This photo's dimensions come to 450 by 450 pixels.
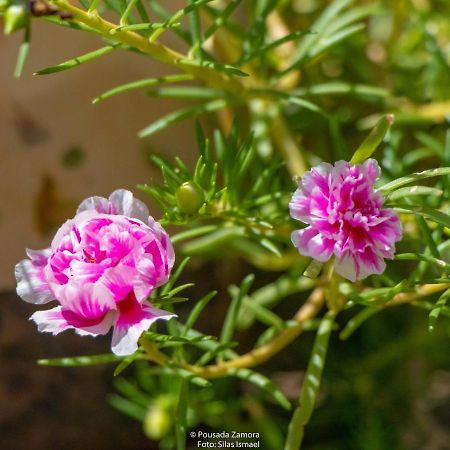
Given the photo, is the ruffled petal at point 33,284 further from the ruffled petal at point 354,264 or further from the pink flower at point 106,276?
the ruffled petal at point 354,264

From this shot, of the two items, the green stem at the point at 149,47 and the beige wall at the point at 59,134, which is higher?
the green stem at the point at 149,47

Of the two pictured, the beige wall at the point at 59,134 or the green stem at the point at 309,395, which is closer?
the green stem at the point at 309,395

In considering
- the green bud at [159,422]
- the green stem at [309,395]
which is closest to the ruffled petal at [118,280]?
the green stem at [309,395]

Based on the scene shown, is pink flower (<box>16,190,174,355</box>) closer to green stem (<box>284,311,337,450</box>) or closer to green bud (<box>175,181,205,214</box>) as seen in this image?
green bud (<box>175,181,205,214</box>)

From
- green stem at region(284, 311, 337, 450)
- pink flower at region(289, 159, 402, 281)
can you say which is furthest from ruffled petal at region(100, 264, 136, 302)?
green stem at region(284, 311, 337, 450)

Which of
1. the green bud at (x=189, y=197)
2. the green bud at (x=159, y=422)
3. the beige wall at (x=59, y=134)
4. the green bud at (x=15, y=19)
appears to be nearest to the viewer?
the green bud at (x=15, y=19)

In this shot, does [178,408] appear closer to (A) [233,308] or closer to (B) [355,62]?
(A) [233,308]

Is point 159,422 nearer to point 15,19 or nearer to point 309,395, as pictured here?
point 309,395

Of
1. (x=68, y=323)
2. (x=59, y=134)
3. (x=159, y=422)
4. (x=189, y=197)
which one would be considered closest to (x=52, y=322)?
(x=68, y=323)
